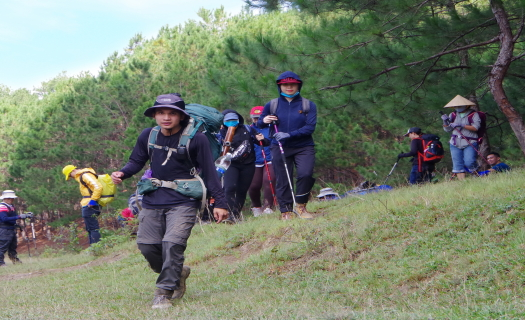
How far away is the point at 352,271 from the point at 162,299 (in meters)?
1.98

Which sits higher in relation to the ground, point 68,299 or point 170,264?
point 170,264

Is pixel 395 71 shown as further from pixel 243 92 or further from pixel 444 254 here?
pixel 444 254

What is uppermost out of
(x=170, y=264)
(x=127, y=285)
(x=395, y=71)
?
(x=395, y=71)

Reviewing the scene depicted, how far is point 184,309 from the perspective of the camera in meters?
5.28

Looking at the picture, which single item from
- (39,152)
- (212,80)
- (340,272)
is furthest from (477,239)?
(39,152)

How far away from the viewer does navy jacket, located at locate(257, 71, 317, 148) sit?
8.59m

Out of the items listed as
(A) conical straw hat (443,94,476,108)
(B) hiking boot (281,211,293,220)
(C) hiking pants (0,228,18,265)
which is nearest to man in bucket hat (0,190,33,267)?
(C) hiking pants (0,228,18,265)

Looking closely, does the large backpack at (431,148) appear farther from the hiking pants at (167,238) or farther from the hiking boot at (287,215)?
the hiking pants at (167,238)

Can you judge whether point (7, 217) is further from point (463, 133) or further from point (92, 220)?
point (463, 133)

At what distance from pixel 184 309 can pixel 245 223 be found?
4.61 metres

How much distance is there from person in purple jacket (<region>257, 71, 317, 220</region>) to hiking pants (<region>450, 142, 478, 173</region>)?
3.45 meters

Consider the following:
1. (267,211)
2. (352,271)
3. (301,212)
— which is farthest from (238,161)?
(352,271)

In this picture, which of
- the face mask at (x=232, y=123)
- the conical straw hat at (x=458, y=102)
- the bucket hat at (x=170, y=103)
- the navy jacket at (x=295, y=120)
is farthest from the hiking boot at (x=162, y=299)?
the conical straw hat at (x=458, y=102)

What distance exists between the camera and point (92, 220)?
42.7 ft
